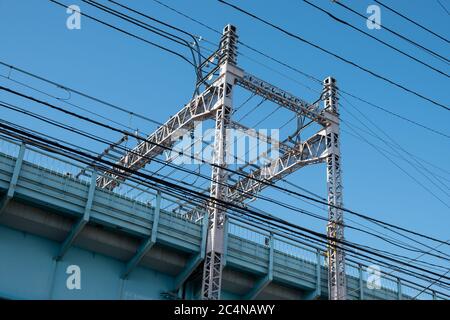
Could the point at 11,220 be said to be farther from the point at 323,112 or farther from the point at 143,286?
the point at 323,112

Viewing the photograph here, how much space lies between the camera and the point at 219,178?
24281mm

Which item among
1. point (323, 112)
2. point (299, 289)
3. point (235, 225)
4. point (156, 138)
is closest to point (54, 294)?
A: point (235, 225)

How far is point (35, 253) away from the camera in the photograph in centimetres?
2139

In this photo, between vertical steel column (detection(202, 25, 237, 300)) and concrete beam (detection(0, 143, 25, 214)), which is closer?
concrete beam (detection(0, 143, 25, 214))

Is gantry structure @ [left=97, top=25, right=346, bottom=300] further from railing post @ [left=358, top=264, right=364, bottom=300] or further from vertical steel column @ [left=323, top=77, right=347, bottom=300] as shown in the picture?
railing post @ [left=358, top=264, right=364, bottom=300]

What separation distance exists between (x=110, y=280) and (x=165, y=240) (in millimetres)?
2331

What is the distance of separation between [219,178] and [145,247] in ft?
12.7

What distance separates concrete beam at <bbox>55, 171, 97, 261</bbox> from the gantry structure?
8.77ft

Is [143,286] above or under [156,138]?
under

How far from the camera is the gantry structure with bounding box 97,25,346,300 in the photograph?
926 inches

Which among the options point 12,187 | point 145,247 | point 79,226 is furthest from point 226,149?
point 12,187

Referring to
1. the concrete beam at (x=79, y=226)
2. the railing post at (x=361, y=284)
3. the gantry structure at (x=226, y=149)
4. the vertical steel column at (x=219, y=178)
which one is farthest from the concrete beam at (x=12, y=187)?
the railing post at (x=361, y=284)

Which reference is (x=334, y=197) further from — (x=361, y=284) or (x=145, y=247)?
(x=145, y=247)

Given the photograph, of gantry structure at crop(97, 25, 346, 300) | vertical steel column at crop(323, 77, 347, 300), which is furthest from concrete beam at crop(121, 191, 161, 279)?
vertical steel column at crop(323, 77, 347, 300)
